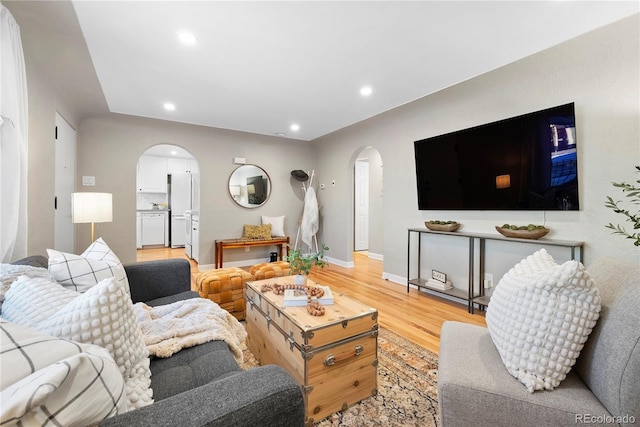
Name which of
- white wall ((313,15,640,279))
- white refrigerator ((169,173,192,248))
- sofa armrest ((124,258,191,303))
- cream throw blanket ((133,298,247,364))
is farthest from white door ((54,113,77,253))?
white wall ((313,15,640,279))

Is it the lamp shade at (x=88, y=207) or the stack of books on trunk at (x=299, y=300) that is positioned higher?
the lamp shade at (x=88, y=207)

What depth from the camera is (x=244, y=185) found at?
501 cm

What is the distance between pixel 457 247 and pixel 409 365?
1.76m

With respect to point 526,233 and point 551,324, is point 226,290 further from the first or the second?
point 526,233

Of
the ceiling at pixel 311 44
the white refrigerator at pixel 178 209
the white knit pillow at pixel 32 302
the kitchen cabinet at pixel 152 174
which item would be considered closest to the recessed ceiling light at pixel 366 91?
the ceiling at pixel 311 44

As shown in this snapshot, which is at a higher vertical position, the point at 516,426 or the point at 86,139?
the point at 86,139

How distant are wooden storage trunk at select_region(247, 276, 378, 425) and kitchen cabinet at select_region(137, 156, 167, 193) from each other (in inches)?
249

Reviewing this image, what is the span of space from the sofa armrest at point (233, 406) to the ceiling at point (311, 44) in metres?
2.10

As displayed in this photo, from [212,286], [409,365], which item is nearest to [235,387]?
[409,365]

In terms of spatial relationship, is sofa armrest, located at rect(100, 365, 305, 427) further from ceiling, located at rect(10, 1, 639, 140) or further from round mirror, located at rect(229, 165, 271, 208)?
round mirror, located at rect(229, 165, 271, 208)

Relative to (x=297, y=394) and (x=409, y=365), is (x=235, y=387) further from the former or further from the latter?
(x=409, y=365)

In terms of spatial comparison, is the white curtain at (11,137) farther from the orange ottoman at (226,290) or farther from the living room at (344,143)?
the orange ottoman at (226,290)

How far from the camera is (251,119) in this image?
412 centimetres

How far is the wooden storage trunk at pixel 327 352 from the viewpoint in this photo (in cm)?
138
